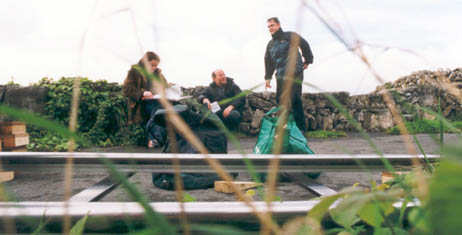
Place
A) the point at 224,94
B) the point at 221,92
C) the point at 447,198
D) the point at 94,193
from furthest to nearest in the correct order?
the point at 221,92 → the point at 224,94 → the point at 94,193 → the point at 447,198

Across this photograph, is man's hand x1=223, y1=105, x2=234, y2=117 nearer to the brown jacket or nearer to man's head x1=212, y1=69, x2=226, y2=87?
man's head x1=212, y1=69, x2=226, y2=87

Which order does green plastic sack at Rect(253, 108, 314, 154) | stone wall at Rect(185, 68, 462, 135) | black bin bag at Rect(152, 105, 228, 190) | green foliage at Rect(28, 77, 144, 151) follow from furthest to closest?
stone wall at Rect(185, 68, 462, 135) < green foliage at Rect(28, 77, 144, 151) < green plastic sack at Rect(253, 108, 314, 154) < black bin bag at Rect(152, 105, 228, 190)

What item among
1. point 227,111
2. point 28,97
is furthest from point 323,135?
point 28,97

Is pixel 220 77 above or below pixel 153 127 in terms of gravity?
above

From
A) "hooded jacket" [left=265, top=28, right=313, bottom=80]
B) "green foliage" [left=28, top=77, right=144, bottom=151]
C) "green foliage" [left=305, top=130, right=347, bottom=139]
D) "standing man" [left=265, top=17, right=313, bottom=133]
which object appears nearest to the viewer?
"standing man" [left=265, top=17, right=313, bottom=133]

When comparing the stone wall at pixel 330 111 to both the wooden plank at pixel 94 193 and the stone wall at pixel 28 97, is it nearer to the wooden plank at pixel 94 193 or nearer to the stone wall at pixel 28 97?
the stone wall at pixel 28 97

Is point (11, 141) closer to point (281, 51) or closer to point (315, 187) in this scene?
point (315, 187)

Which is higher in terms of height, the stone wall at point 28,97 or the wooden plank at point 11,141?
the stone wall at point 28,97

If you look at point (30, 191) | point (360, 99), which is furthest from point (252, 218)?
point (360, 99)

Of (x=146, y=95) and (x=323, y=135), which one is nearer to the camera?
(x=146, y=95)

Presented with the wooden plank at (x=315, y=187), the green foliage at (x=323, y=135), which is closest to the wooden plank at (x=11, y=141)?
the wooden plank at (x=315, y=187)

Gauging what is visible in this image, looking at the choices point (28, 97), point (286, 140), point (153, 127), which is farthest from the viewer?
point (28, 97)

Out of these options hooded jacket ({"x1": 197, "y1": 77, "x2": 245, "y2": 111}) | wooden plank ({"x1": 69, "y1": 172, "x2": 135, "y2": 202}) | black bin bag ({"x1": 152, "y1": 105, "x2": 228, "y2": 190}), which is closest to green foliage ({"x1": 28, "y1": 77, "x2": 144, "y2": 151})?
hooded jacket ({"x1": 197, "y1": 77, "x2": 245, "y2": 111})

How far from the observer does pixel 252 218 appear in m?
0.92
